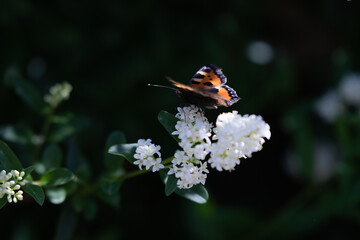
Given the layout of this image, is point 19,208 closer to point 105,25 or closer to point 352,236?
point 105,25

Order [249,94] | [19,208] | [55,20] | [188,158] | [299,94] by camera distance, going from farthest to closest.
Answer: [299,94] → [249,94] → [55,20] → [19,208] → [188,158]

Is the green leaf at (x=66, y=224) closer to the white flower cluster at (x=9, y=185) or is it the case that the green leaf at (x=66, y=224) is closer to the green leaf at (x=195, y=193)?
the white flower cluster at (x=9, y=185)

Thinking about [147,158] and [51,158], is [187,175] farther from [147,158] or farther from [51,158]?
[51,158]

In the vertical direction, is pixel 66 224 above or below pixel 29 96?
below

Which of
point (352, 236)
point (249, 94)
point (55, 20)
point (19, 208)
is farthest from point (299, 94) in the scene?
point (19, 208)

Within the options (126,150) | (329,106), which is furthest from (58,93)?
(329,106)

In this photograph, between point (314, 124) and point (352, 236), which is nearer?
point (352, 236)
